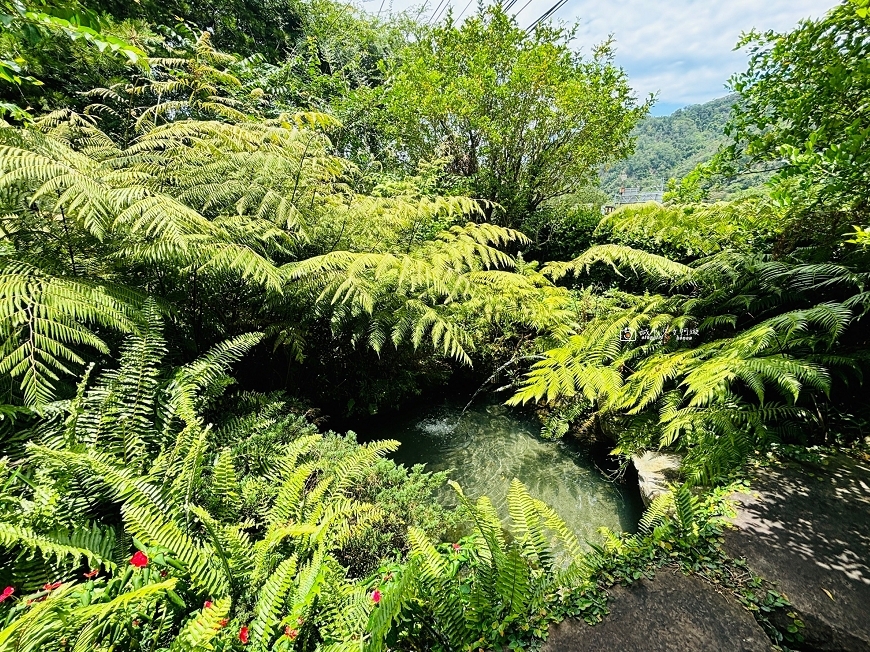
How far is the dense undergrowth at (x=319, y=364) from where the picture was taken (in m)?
1.22

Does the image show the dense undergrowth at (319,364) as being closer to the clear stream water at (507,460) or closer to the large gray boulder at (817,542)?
the large gray boulder at (817,542)

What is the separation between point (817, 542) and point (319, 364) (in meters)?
3.49

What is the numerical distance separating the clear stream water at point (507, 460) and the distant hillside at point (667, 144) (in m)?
47.5

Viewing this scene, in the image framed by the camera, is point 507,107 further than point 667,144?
No

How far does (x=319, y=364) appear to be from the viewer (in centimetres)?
349

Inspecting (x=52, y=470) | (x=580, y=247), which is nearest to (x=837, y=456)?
(x=52, y=470)

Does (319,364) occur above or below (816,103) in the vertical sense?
below

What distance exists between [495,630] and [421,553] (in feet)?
1.10

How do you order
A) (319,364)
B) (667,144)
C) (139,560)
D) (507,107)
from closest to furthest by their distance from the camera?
(139,560) → (319,364) → (507,107) → (667,144)

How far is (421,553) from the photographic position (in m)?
1.29

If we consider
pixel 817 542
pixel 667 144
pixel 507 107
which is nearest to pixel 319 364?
pixel 817 542

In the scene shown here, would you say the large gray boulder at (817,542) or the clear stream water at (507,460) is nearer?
the large gray boulder at (817,542)

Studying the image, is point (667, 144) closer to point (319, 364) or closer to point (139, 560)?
point (319, 364)

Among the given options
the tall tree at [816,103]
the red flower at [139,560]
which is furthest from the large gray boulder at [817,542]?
the red flower at [139,560]
